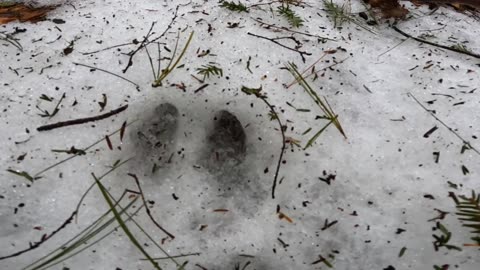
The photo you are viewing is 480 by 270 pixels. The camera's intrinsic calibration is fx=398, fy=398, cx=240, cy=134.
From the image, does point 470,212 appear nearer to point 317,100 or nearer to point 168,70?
point 317,100

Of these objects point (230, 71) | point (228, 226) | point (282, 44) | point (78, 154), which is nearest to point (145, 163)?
point (78, 154)

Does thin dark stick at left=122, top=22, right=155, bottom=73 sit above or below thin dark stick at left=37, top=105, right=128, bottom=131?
above

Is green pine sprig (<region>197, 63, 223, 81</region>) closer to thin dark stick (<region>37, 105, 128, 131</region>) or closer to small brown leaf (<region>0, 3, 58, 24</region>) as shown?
thin dark stick (<region>37, 105, 128, 131</region>)

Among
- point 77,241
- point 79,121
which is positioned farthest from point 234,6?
point 77,241

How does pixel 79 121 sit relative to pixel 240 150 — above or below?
above

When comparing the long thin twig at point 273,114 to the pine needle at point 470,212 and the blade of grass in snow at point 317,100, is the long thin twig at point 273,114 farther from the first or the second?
the pine needle at point 470,212

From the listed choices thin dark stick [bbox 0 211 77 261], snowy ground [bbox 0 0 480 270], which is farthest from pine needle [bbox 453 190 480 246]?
thin dark stick [bbox 0 211 77 261]

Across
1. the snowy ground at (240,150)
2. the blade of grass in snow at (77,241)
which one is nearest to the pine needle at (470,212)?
the snowy ground at (240,150)

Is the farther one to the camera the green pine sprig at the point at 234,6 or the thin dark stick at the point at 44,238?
the green pine sprig at the point at 234,6
